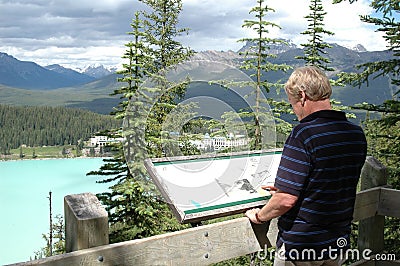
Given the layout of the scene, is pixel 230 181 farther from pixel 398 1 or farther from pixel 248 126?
pixel 398 1

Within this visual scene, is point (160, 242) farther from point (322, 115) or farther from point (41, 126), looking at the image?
point (41, 126)

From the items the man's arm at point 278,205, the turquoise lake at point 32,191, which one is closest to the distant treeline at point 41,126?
the turquoise lake at point 32,191

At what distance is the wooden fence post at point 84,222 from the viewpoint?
145cm

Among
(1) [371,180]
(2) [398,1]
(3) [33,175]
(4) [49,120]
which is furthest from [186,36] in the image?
(3) [33,175]

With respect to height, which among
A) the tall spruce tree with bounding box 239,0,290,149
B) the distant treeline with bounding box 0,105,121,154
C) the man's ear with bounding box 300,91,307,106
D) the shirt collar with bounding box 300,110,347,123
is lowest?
the distant treeline with bounding box 0,105,121,154

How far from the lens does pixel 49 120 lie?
97.1m

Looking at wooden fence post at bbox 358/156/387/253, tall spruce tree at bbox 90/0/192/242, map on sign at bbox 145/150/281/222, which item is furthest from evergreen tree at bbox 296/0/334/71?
map on sign at bbox 145/150/281/222

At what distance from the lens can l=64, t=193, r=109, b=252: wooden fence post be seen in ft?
4.75

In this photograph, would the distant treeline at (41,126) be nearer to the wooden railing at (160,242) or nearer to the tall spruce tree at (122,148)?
the tall spruce tree at (122,148)

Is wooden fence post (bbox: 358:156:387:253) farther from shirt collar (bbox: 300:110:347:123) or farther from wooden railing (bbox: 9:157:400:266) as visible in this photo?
shirt collar (bbox: 300:110:347:123)

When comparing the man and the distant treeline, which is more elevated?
the man

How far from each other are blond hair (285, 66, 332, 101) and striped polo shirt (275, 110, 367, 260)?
7 centimetres

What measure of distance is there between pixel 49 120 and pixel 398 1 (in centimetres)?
9688

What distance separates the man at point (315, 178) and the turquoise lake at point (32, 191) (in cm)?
10341
